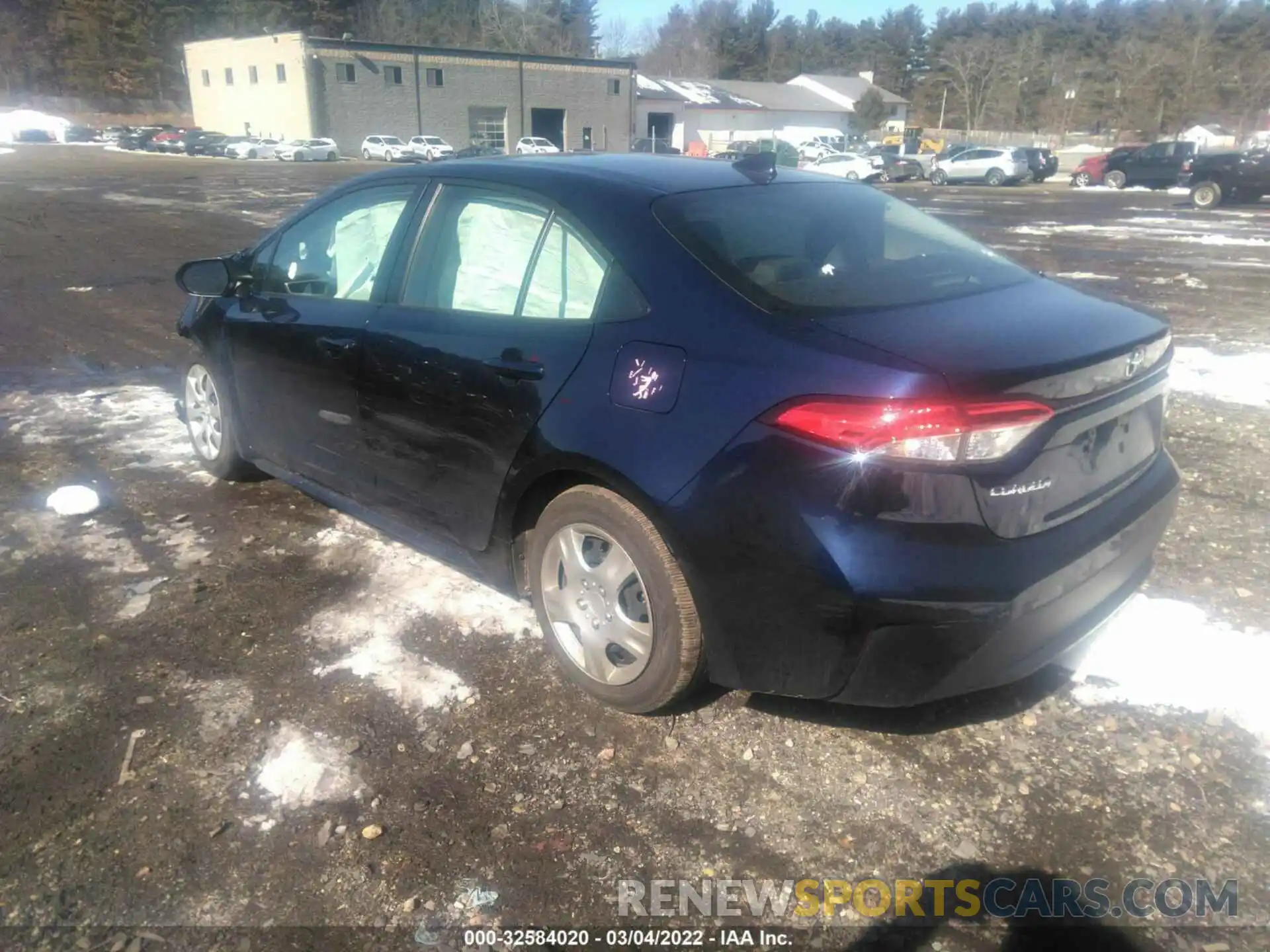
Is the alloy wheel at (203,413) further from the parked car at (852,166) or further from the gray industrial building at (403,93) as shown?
the gray industrial building at (403,93)

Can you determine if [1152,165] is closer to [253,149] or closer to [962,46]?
[253,149]

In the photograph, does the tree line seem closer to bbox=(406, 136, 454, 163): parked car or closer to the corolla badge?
bbox=(406, 136, 454, 163): parked car

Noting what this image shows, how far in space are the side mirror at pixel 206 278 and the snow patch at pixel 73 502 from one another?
122cm

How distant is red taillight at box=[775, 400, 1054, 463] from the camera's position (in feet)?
7.29

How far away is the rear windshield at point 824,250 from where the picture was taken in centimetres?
266

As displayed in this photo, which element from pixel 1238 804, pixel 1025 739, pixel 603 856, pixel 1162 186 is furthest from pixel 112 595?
pixel 1162 186

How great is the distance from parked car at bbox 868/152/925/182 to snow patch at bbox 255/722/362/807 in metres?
39.3

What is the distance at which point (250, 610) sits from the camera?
3.65 meters

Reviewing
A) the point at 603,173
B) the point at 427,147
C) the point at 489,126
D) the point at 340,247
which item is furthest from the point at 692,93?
the point at 603,173

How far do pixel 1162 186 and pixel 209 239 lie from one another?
30.9m

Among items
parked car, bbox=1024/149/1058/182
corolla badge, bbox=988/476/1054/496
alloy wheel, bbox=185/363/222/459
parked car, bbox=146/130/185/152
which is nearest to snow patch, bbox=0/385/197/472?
alloy wheel, bbox=185/363/222/459

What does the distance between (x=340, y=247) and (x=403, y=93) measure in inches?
2360

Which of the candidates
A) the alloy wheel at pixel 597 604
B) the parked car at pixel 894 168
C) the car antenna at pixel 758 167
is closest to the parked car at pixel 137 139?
the parked car at pixel 894 168

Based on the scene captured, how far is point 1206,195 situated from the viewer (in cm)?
2419
